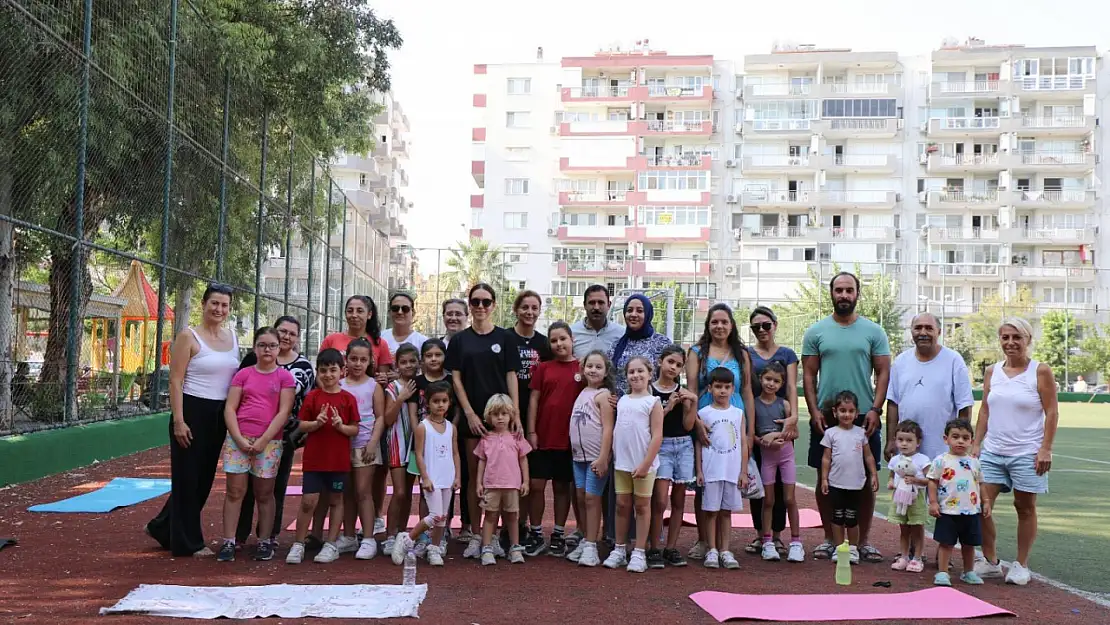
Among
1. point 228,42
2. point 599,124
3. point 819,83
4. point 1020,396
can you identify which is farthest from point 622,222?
point 1020,396

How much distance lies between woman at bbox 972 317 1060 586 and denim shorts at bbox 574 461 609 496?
87.8 inches

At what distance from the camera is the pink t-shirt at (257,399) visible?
6508 mm

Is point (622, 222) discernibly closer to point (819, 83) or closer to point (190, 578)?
point (819, 83)

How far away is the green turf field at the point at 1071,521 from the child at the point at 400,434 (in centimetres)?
402

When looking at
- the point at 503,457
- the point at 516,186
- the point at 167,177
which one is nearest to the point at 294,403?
the point at 503,457

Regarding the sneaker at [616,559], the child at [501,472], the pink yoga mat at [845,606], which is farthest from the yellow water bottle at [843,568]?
the child at [501,472]

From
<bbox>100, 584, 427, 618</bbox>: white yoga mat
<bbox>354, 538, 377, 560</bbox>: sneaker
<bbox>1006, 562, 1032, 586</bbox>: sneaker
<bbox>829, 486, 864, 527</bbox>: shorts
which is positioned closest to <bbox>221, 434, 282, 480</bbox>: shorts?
<bbox>354, 538, 377, 560</bbox>: sneaker

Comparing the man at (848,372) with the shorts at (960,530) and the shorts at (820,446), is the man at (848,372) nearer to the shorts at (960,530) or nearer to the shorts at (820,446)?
the shorts at (820,446)

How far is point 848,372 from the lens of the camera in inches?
272

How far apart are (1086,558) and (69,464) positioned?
928 centimetres

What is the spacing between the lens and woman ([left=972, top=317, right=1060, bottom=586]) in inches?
246

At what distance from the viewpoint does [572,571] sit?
6.36 metres

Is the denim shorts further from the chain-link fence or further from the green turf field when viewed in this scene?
the chain-link fence

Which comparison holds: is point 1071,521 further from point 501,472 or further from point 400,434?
point 400,434
